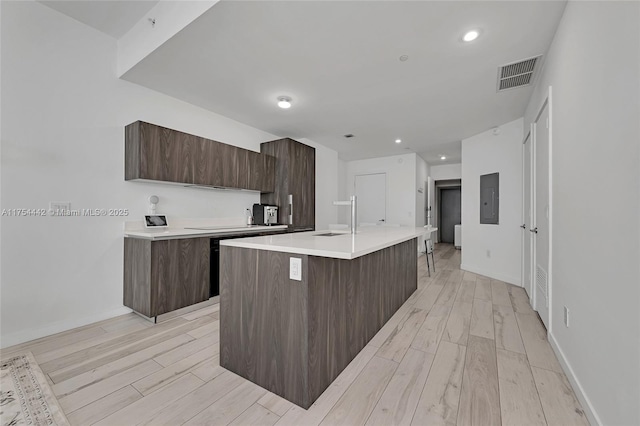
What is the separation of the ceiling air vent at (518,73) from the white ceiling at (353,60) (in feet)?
0.29

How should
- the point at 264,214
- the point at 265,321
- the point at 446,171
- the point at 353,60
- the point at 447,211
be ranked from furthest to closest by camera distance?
the point at 447,211 < the point at 446,171 < the point at 264,214 < the point at 353,60 < the point at 265,321

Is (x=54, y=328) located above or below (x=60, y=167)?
below

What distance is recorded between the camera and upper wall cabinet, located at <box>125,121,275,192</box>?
2688mm

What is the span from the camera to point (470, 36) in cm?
211

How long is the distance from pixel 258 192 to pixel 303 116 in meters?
1.45

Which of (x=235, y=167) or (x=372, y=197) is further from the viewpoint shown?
(x=372, y=197)

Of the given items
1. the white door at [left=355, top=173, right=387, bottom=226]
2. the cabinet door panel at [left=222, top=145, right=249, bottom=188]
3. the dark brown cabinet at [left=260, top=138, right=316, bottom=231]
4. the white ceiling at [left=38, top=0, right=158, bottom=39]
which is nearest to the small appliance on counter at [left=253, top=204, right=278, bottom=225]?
the dark brown cabinet at [left=260, top=138, right=316, bottom=231]

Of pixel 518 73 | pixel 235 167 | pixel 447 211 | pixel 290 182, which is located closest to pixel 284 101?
pixel 235 167

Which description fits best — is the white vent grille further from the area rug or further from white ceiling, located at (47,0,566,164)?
the area rug

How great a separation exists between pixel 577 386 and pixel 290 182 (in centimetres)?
375

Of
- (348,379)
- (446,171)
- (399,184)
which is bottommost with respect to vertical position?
(348,379)

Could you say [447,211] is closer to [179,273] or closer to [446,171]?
[446,171]

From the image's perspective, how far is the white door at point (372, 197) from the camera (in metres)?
6.79

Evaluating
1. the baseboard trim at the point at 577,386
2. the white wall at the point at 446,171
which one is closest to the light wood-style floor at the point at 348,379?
the baseboard trim at the point at 577,386
